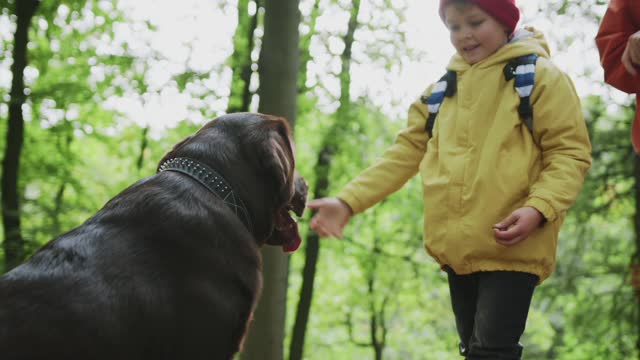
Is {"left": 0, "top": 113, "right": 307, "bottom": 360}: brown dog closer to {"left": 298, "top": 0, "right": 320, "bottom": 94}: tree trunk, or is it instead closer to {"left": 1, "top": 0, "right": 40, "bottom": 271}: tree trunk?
{"left": 1, "top": 0, "right": 40, "bottom": 271}: tree trunk

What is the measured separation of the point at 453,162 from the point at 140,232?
4.29ft

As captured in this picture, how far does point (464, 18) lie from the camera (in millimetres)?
2998

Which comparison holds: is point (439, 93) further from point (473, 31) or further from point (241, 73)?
point (241, 73)

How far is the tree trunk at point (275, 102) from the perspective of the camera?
4.34 meters

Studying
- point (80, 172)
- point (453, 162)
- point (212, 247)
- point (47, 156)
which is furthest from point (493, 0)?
point (80, 172)

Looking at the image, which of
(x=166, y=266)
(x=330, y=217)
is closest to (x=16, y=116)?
(x=330, y=217)

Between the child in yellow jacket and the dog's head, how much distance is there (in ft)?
2.06

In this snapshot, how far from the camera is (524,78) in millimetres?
2861

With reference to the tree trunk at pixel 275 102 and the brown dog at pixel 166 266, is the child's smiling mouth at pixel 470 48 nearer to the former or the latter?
the brown dog at pixel 166 266

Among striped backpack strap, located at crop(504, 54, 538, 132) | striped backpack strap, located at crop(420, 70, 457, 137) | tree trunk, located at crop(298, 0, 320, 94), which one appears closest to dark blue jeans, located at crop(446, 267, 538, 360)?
striped backpack strap, located at crop(504, 54, 538, 132)

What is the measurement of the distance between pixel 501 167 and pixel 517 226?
0.98ft

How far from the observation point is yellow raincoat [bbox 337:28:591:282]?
2754 millimetres

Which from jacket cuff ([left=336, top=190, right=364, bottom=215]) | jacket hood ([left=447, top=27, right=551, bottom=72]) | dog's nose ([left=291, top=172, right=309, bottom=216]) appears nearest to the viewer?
jacket hood ([left=447, top=27, right=551, bottom=72])

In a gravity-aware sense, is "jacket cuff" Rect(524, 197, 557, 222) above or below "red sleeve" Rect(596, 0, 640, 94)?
below
